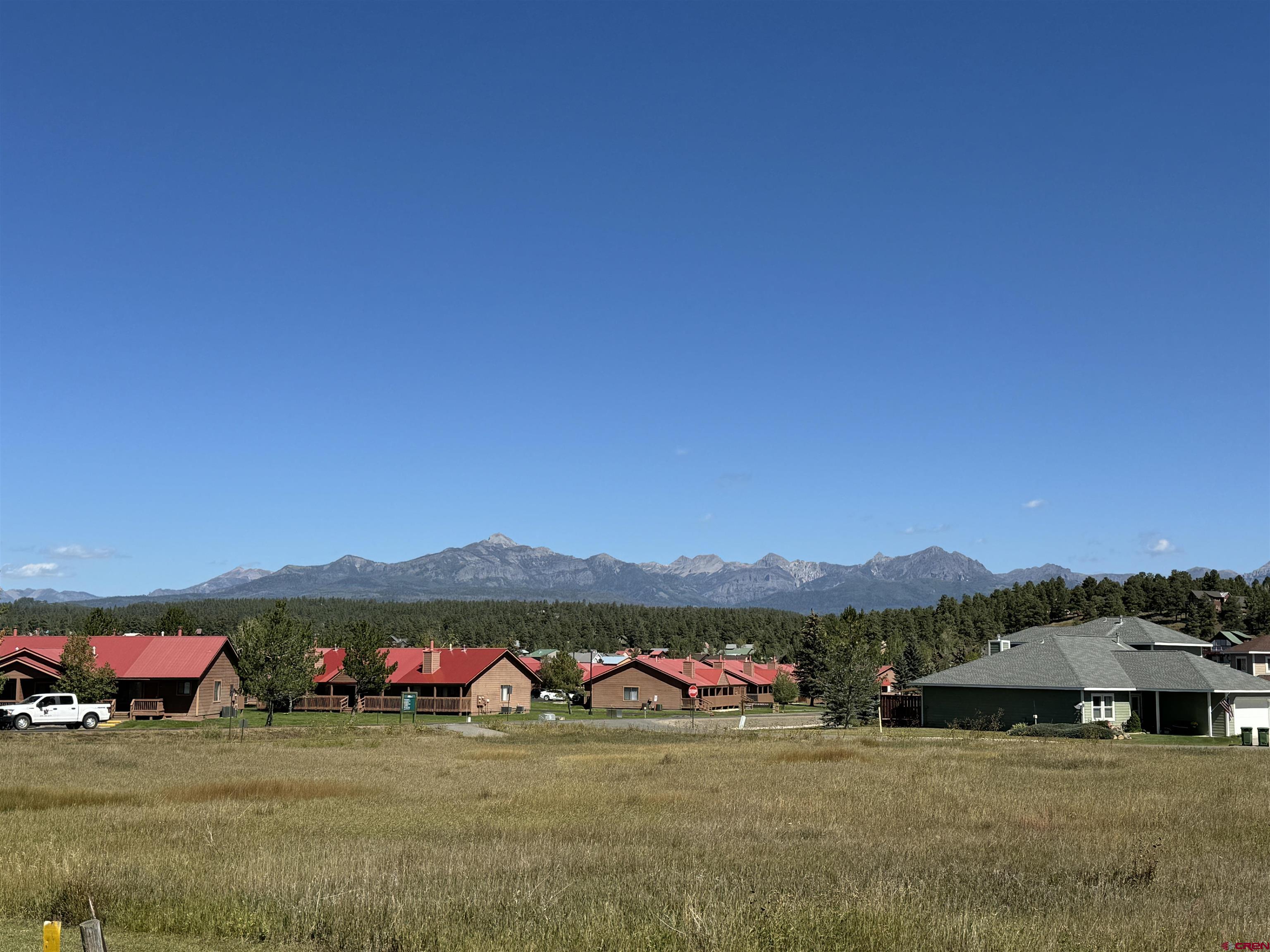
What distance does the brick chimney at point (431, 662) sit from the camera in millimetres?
82250

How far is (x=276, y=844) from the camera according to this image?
56.1ft

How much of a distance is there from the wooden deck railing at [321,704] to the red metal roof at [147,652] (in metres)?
10.8

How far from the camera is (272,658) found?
5938 centimetres

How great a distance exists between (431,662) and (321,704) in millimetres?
8828

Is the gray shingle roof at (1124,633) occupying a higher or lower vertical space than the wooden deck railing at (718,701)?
higher

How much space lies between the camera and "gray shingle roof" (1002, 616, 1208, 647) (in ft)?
243

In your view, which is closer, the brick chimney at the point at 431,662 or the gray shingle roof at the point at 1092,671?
the gray shingle roof at the point at 1092,671

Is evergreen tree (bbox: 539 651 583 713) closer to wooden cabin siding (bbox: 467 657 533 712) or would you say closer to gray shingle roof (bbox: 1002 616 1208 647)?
wooden cabin siding (bbox: 467 657 533 712)

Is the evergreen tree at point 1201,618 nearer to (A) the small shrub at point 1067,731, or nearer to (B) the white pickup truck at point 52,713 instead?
(A) the small shrub at point 1067,731

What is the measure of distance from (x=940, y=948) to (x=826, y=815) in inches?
446

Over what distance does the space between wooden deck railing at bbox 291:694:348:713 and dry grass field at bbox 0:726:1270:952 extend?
4486cm

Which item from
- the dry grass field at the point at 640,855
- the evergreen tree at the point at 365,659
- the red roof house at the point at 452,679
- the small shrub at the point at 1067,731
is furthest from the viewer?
the red roof house at the point at 452,679

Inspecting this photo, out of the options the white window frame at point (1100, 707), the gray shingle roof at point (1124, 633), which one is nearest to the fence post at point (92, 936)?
the white window frame at point (1100, 707)

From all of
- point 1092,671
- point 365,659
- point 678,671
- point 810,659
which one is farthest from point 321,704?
point 810,659
